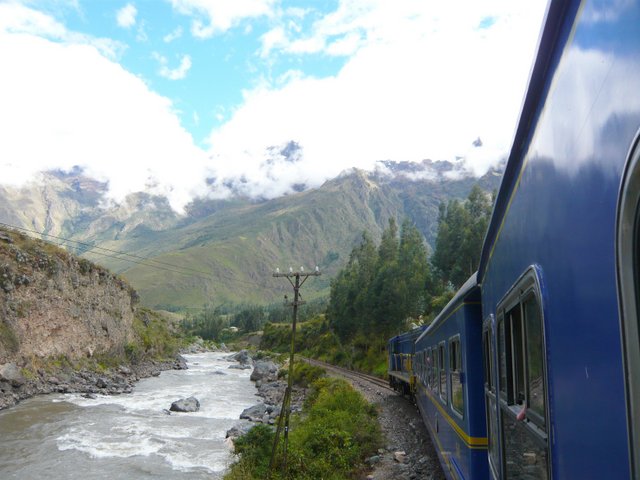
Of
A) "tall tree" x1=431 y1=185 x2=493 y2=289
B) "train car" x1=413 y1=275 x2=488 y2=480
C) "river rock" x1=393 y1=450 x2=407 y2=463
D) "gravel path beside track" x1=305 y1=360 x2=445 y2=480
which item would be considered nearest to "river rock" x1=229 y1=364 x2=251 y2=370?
"tall tree" x1=431 y1=185 x2=493 y2=289

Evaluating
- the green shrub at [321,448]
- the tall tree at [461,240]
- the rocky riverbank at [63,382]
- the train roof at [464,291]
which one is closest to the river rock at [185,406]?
the rocky riverbank at [63,382]

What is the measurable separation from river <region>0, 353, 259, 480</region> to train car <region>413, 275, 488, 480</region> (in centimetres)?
1093

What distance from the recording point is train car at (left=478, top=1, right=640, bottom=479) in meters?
1.43

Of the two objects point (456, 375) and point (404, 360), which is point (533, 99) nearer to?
point (456, 375)

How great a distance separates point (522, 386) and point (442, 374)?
6192 mm

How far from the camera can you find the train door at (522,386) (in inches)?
100

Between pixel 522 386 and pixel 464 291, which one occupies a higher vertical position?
pixel 464 291

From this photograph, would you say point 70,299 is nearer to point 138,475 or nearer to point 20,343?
point 20,343

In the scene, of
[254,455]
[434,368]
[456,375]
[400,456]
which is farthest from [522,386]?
[254,455]

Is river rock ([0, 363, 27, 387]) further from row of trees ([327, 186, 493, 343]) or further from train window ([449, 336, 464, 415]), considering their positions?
train window ([449, 336, 464, 415])

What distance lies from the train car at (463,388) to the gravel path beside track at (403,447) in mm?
3816

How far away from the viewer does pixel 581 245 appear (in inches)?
72.2

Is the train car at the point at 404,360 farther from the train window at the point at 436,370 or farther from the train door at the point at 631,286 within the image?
the train door at the point at 631,286

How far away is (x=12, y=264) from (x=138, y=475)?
99.9 ft
